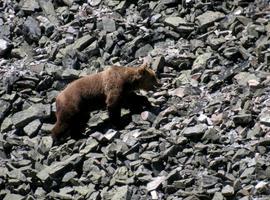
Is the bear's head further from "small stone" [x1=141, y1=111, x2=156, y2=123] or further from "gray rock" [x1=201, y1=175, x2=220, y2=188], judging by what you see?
"gray rock" [x1=201, y1=175, x2=220, y2=188]

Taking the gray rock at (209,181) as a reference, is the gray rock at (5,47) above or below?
above

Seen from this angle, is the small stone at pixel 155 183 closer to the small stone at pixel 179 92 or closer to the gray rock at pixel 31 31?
the small stone at pixel 179 92

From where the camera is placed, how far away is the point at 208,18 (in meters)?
A: 15.0

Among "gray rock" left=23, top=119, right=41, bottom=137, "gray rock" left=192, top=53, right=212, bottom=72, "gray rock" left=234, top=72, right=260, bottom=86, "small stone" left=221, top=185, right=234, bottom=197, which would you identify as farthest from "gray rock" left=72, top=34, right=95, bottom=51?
"small stone" left=221, top=185, right=234, bottom=197

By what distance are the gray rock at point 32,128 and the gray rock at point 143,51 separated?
2.52m

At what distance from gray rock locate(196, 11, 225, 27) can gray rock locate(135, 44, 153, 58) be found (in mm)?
1125

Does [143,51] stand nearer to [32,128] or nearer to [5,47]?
[32,128]

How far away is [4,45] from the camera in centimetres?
1581

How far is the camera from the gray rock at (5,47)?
1572 cm

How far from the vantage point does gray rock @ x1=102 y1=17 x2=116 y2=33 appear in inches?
611

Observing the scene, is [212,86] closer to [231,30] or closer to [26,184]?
[231,30]

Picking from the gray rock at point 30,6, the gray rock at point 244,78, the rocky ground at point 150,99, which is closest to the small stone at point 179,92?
the rocky ground at point 150,99

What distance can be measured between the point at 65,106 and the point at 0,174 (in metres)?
1.64

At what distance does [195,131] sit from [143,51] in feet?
10.7
